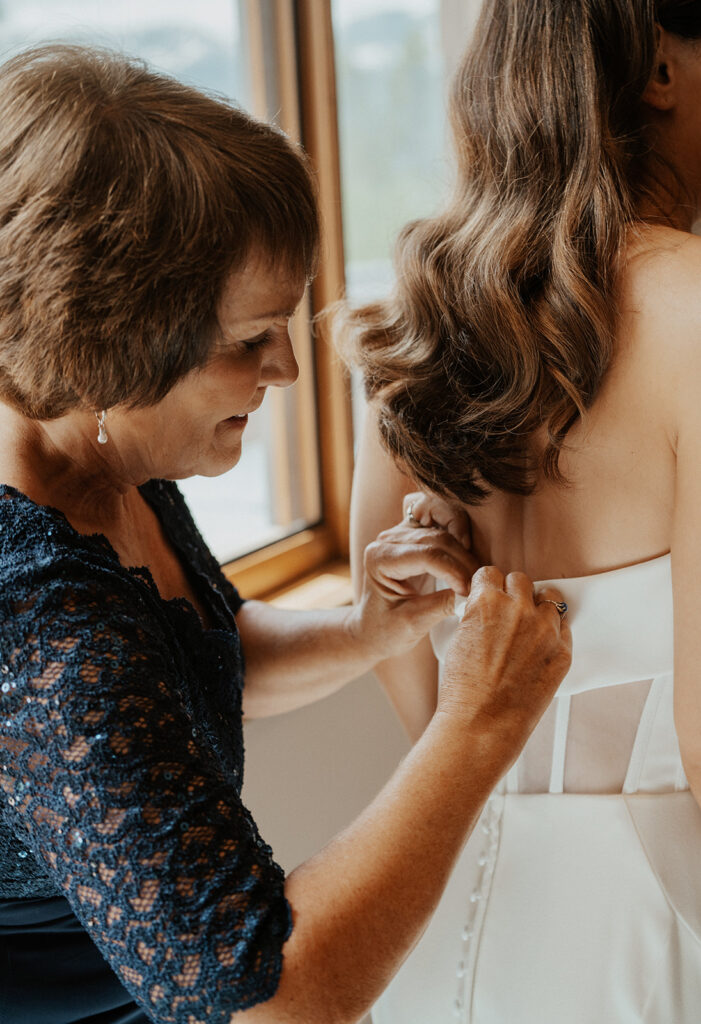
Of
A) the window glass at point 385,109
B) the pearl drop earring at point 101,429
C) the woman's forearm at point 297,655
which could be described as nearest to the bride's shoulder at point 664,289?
the pearl drop earring at point 101,429

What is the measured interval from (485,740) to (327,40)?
162 cm

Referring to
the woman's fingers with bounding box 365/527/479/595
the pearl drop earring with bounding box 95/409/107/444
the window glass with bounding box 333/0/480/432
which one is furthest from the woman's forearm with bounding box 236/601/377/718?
the window glass with bounding box 333/0/480/432

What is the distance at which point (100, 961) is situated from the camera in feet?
3.43

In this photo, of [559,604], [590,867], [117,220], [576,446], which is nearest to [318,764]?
[590,867]

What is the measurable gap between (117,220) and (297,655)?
0.74 metres

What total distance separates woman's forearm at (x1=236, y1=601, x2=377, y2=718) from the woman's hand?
0.35m

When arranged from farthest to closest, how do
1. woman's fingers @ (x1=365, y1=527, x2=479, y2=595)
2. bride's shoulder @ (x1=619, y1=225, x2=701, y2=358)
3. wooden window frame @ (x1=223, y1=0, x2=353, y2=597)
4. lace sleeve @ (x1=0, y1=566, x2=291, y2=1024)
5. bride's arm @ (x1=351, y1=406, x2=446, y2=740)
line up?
1. wooden window frame @ (x1=223, y1=0, x2=353, y2=597)
2. bride's arm @ (x1=351, y1=406, x2=446, y2=740)
3. woman's fingers @ (x1=365, y1=527, x2=479, y2=595)
4. bride's shoulder @ (x1=619, y1=225, x2=701, y2=358)
5. lace sleeve @ (x1=0, y1=566, x2=291, y2=1024)

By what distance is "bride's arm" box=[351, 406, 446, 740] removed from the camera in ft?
4.25

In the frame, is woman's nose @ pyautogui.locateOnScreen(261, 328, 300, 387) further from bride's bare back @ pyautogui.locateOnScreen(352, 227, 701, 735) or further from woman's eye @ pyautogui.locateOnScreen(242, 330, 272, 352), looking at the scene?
bride's bare back @ pyautogui.locateOnScreen(352, 227, 701, 735)

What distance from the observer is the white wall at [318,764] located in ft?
5.60

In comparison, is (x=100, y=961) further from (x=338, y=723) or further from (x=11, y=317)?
(x=338, y=723)

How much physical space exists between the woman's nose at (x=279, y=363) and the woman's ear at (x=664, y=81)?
442 mm

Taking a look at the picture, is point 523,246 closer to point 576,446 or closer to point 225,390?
point 576,446

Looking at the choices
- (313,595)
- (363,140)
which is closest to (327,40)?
(363,140)
